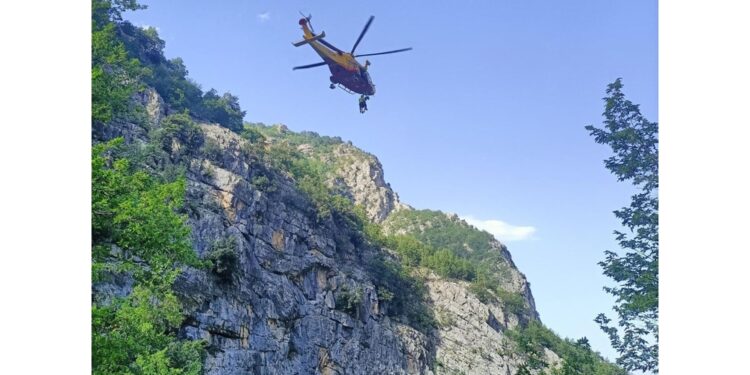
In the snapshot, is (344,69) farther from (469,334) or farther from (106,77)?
(469,334)

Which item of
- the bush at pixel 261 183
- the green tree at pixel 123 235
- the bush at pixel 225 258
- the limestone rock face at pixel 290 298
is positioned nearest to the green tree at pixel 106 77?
the green tree at pixel 123 235

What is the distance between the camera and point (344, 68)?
10.3m

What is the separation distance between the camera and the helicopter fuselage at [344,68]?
10.1 meters

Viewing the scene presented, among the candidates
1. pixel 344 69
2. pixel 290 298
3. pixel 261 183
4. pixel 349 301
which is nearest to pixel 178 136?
pixel 261 183

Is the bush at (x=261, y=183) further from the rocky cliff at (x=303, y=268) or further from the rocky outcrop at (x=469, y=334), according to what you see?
the rocky outcrop at (x=469, y=334)

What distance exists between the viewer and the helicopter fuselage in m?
10.1

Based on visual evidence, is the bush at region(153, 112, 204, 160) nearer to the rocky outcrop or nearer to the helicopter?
the helicopter

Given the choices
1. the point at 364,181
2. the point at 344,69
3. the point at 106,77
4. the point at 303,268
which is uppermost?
the point at 364,181
